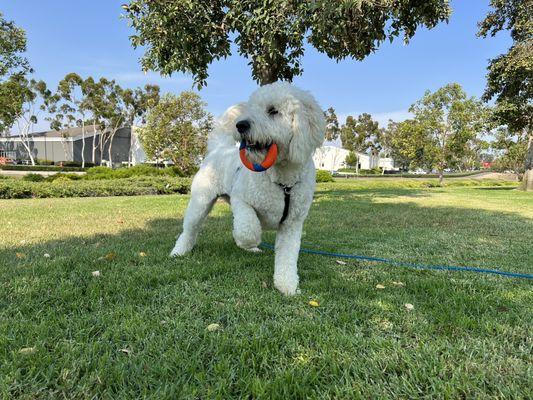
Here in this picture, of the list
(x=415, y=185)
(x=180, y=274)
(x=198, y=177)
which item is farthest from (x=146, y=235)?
(x=415, y=185)

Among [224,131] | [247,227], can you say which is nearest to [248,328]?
[247,227]

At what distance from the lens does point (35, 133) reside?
51656 millimetres

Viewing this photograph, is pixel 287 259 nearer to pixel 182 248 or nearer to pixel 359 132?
pixel 182 248

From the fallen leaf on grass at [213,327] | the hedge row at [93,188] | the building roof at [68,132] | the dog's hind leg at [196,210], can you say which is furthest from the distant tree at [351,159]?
the fallen leaf on grass at [213,327]

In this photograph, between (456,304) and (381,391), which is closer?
(381,391)

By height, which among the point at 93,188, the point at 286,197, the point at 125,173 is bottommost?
the point at 93,188

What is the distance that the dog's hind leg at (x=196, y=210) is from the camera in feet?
11.7

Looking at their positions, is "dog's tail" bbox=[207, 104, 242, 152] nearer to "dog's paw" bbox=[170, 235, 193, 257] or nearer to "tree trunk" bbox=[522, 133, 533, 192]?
"dog's paw" bbox=[170, 235, 193, 257]

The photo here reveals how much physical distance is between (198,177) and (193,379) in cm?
235

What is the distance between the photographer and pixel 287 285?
265 centimetres

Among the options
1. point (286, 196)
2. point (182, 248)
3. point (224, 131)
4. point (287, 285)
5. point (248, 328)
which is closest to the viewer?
point (248, 328)

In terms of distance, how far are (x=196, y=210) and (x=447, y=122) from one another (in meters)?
28.4

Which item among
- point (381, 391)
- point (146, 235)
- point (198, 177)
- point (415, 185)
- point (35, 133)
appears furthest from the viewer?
point (35, 133)

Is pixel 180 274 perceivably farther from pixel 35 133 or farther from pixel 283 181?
pixel 35 133
